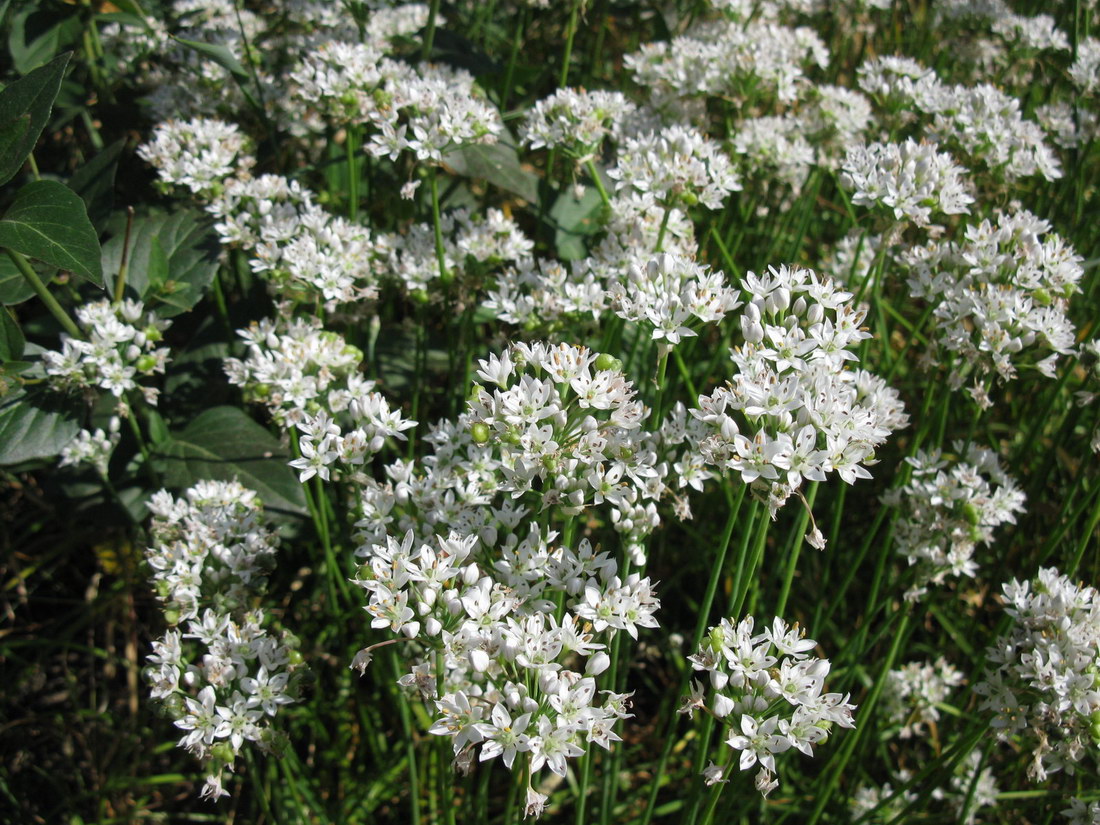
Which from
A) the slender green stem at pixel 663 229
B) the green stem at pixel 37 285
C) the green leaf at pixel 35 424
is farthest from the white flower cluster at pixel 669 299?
the green leaf at pixel 35 424

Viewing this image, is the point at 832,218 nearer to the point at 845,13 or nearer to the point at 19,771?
the point at 845,13

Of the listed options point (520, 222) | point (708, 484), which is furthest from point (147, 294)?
point (708, 484)

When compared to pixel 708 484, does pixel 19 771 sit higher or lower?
lower

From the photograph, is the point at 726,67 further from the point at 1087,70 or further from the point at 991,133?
the point at 1087,70

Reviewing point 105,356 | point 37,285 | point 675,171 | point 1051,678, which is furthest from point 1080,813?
point 37,285

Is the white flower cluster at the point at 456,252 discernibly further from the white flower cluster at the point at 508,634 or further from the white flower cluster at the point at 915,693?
the white flower cluster at the point at 915,693

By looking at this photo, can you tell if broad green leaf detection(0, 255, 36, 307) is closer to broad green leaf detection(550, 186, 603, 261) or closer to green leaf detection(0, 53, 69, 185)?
green leaf detection(0, 53, 69, 185)

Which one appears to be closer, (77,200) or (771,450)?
(771,450)
